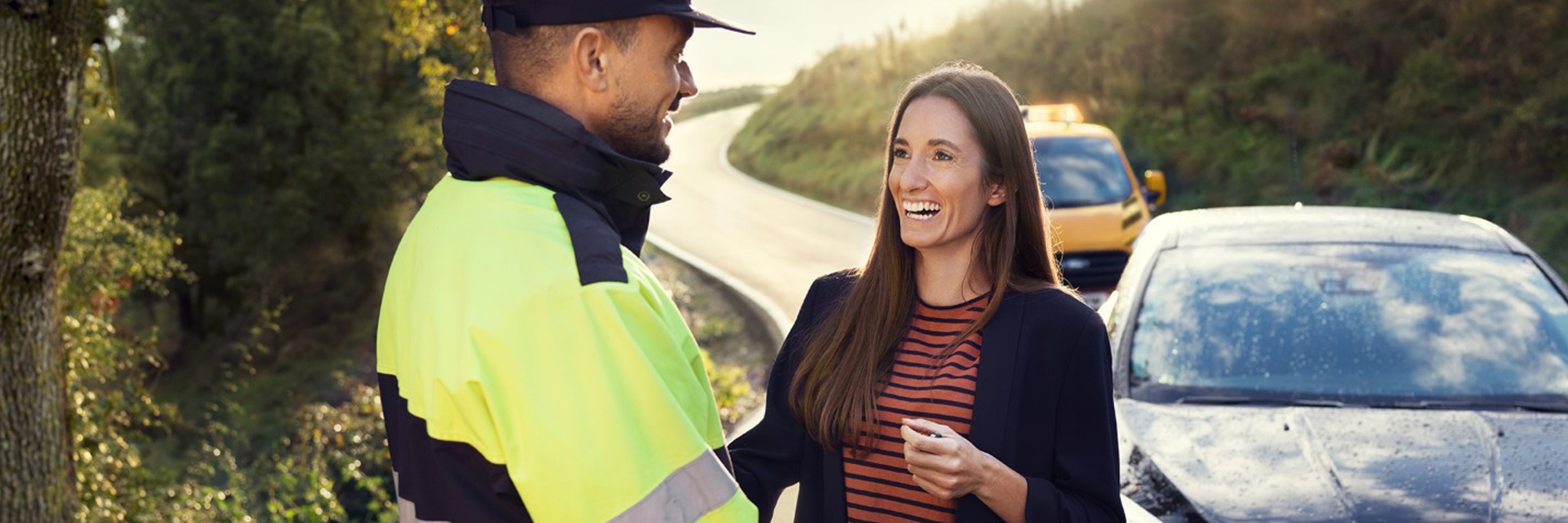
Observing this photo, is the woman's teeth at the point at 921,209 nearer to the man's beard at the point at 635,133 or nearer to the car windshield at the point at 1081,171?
the man's beard at the point at 635,133

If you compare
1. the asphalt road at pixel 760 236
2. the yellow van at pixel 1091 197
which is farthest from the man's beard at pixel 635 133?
the yellow van at pixel 1091 197

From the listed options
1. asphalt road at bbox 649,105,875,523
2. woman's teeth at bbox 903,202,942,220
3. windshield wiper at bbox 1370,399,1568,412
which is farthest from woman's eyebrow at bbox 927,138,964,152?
asphalt road at bbox 649,105,875,523

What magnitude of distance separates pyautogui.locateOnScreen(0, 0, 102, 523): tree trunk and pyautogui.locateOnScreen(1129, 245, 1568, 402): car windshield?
14.8 feet

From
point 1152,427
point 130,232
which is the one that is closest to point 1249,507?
point 1152,427

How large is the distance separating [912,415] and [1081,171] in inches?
377

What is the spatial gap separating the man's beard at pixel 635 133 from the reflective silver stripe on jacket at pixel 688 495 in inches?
19.8

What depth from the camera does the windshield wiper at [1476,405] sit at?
3.99 meters

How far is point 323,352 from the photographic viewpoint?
21156 mm

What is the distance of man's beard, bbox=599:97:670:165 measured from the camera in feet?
6.16

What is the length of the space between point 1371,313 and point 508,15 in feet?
11.7

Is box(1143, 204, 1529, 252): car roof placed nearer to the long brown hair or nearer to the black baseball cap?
the long brown hair

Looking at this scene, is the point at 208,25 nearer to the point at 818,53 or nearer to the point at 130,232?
the point at 130,232

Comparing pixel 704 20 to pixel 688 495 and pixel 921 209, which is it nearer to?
pixel 688 495

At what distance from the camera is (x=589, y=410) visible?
4.95ft
